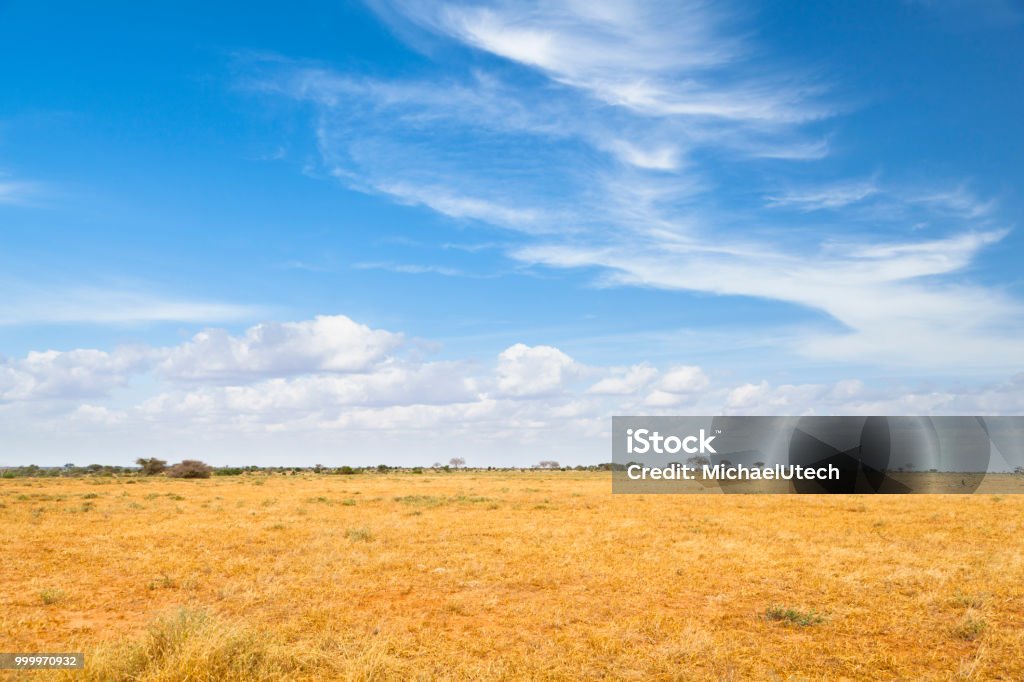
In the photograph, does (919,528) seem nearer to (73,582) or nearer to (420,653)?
(420,653)

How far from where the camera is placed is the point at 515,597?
14.1 meters

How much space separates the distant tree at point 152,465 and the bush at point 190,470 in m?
3.09

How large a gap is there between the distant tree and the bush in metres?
3.09

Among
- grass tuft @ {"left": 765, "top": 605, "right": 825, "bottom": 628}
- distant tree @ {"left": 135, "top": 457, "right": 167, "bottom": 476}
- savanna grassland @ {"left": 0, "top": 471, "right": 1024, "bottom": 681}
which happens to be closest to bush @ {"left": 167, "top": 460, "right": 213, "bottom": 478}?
distant tree @ {"left": 135, "top": 457, "right": 167, "bottom": 476}

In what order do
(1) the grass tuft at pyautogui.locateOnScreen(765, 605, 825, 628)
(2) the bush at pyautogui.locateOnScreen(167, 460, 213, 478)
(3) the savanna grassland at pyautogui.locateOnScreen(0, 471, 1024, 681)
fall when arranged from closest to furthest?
1. (3) the savanna grassland at pyautogui.locateOnScreen(0, 471, 1024, 681)
2. (1) the grass tuft at pyautogui.locateOnScreen(765, 605, 825, 628)
3. (2) the bush at pyautogui.locateOnScreen(167, 460, 213, 478)

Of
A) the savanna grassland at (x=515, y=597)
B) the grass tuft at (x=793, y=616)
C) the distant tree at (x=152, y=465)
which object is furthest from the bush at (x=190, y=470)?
the grass tuft at (x=793, y=616)

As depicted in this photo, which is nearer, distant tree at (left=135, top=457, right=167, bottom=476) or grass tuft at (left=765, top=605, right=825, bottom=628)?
grass tuft at (left=765, top=605, right=825, bottom=628)

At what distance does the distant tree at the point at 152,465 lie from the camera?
8038 centimetres

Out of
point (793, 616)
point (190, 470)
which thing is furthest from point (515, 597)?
point (190, 470)

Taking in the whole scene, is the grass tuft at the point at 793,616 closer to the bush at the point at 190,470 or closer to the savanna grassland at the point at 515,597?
the savanna grassland at the point at 515,597

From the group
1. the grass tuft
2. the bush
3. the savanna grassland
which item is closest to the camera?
the savanna grassland

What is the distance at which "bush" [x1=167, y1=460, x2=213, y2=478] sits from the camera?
244ft

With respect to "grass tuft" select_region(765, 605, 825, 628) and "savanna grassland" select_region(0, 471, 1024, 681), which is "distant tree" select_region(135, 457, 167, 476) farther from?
"grass tuft" select_region(765, 605, 825, 628)

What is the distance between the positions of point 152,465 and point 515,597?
8068cm
